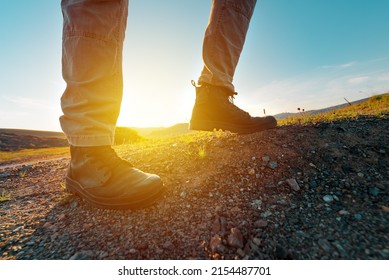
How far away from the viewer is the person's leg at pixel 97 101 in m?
1.66

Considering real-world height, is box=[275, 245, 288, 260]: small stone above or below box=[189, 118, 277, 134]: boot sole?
below

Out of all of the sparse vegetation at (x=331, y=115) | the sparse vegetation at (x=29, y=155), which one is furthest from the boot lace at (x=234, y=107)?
the sparse vegetation at (x=29, y=155)

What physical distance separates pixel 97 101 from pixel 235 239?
1.43 m

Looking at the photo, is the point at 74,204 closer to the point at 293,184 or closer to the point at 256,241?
the point at 256,241

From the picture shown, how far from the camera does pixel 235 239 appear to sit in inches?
52.7

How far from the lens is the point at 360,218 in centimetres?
140

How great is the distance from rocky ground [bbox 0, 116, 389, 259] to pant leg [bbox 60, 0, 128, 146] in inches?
27.1

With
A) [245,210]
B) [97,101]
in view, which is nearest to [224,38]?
[97,101]

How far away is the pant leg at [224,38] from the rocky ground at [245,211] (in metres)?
0.79

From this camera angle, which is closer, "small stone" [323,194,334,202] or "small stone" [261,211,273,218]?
"small stone" [261,211,273,218]

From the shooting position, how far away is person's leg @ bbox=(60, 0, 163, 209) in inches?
65.3

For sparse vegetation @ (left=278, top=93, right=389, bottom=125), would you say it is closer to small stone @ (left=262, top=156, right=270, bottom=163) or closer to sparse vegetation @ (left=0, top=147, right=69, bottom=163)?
small stone @ (left=262, top=156, right=270, bottom=163)

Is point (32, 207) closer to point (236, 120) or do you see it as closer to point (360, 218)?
point (236, 120)

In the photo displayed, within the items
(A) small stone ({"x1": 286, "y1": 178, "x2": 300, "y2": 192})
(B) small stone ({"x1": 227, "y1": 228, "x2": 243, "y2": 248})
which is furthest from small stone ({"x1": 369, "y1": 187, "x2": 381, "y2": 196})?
(B) small stone ({"x1": 227, "y1": 228, "x2": 243, "y2": 248})
